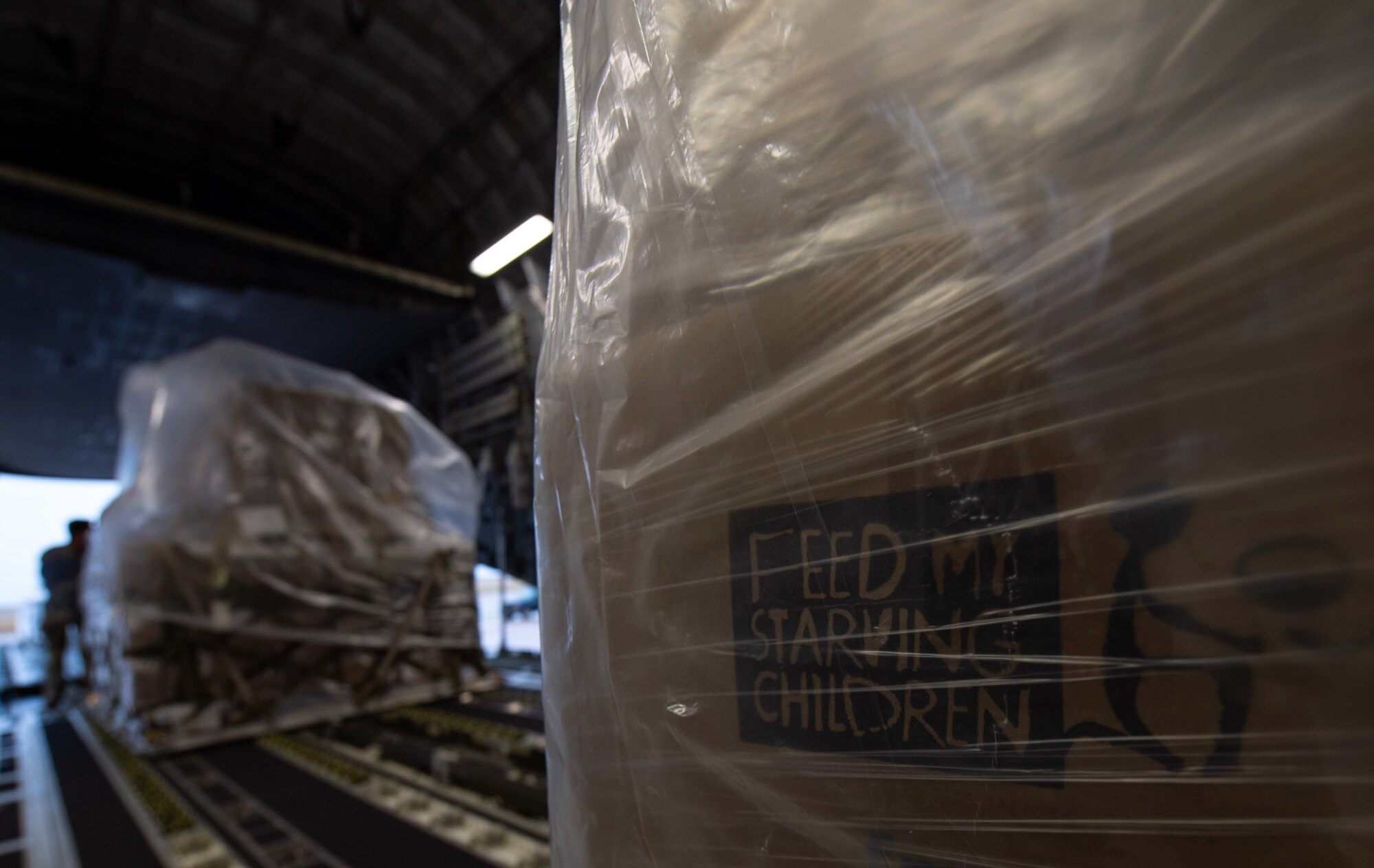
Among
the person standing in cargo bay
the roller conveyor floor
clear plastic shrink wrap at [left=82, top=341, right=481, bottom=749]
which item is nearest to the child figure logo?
the roller conveyor floor

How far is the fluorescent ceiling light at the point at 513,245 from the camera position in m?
5.38

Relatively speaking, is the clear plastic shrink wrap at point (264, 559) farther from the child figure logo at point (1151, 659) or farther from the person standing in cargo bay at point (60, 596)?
the child figure logo at point (1151, 659)

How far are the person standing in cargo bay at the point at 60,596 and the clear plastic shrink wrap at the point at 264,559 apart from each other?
111 cm

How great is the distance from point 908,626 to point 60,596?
6.50 meters

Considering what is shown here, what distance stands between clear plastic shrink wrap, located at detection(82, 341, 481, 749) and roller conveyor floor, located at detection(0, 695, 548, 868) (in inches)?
15.0

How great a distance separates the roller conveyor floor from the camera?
1.93 m

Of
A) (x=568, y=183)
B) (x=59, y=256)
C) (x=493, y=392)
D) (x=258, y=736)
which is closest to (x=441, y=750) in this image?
(x=258, y=736)

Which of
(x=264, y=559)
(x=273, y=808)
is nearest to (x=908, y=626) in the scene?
(x=273, y=808)

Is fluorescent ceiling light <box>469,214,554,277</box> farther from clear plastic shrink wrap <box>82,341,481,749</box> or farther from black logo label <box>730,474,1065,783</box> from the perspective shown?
black logo label <box>730,474,1065,783</box>

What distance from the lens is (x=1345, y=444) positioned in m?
0.41

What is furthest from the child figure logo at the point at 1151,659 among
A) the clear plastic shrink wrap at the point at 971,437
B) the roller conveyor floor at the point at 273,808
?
the roller conveyor floor at the point at 273,808

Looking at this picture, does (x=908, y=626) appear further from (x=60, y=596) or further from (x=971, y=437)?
(x=60, y=596)

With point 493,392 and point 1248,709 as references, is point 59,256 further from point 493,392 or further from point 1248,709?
point 1248,709

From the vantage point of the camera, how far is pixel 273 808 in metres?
2.29
